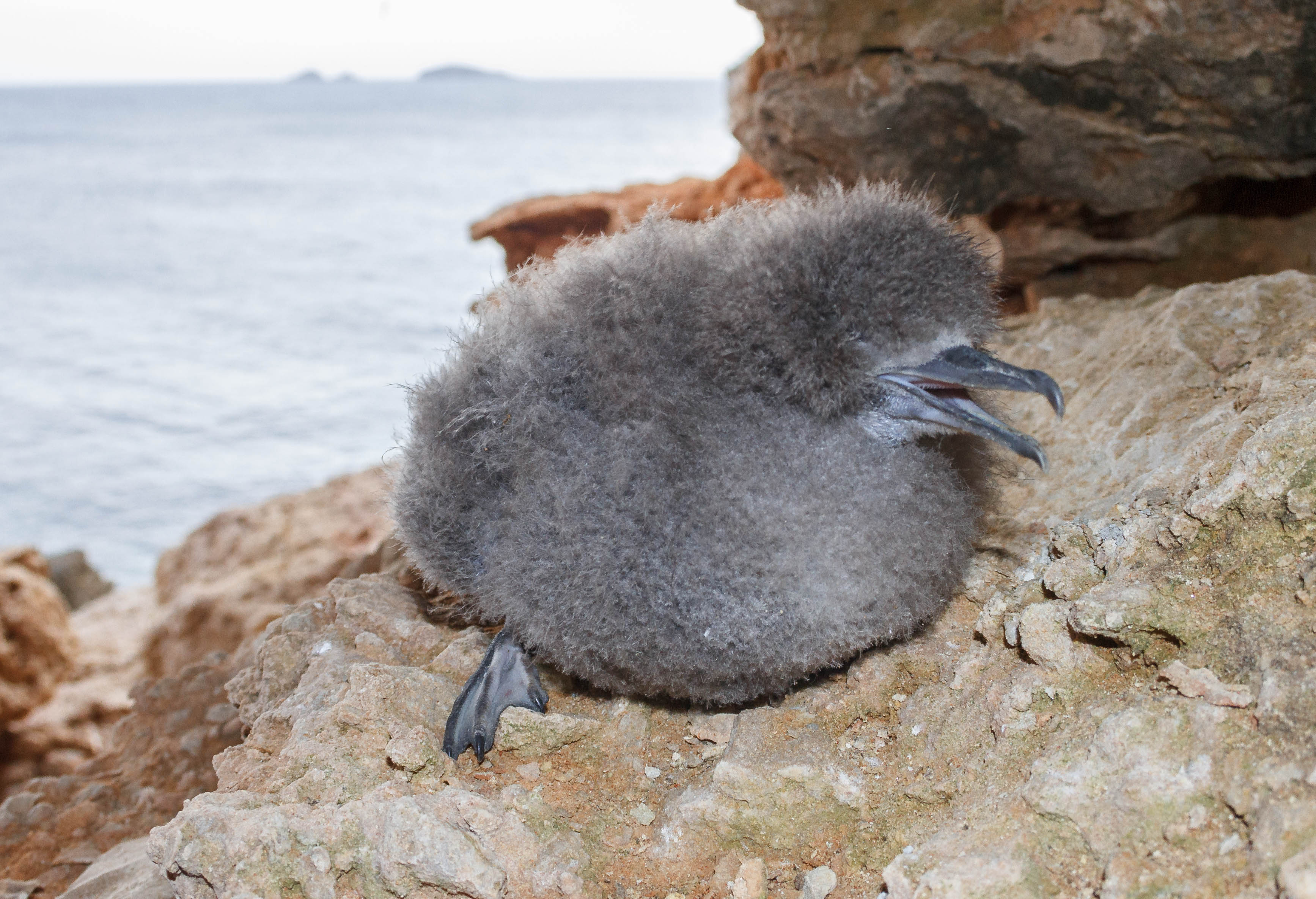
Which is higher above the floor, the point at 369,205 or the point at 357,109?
the point at 357,109

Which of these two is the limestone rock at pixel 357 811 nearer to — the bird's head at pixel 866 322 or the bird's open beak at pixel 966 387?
the bird's head at pixel 866 322

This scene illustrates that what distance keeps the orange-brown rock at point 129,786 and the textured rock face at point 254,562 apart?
4.01ft

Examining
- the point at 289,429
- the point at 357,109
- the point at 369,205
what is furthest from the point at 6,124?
the point at 289,429

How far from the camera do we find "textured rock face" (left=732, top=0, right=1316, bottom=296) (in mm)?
3215

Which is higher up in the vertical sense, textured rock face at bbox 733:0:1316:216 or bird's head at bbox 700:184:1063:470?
textured rock face at bbox 733:0:1316:216

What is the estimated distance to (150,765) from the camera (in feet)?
11.2

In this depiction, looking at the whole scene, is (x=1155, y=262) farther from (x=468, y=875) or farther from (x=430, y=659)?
(x=468, y=875)

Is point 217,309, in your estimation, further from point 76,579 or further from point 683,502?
point 683,502

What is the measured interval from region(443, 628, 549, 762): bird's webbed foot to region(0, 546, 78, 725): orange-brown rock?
480cm

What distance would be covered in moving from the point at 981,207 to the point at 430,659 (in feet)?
9.09

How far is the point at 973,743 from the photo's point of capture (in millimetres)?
2010

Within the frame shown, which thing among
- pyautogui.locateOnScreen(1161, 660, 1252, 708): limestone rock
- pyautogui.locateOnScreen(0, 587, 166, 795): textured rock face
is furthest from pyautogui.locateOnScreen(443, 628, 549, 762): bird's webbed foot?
pyautogui.locateOnScreen(0, 587, 166, 795): textured rock face

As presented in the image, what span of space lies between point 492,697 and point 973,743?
3.55ft

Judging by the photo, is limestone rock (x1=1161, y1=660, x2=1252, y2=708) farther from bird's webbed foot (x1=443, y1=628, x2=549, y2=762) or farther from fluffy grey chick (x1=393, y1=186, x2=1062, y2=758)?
bird's webbed foot (x1=443, y1=628, x2=549, y2=762)
